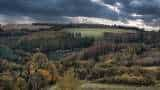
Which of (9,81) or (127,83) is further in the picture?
(127,83)

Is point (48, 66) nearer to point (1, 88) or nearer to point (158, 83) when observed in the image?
point (158, 83)

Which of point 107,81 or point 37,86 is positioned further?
point 107,81

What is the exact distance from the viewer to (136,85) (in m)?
141

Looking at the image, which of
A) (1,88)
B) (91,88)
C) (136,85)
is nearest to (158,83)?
(136,85)

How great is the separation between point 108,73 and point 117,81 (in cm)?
3028

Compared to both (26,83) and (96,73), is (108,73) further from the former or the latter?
(26,83)

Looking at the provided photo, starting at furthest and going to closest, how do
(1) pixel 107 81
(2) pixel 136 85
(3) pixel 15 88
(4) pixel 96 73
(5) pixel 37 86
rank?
1. (4) pixel 96 73
2. (1) pixel 107 81
3. (2) pixel 136 85
4. (5) pixel 37 86
5. (3) pixel 15 88

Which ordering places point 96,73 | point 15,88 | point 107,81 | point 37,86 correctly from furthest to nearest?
1. point 96,73
2. point 107,81
3. point 37,86
4. point 15,88

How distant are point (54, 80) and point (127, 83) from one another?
26.0 meters

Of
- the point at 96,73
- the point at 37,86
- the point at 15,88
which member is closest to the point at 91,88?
the point at 37,86

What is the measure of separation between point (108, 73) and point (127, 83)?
3657 centimetres

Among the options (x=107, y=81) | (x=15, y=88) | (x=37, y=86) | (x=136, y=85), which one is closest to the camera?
(x=15, y=88)

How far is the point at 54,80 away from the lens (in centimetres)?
15412

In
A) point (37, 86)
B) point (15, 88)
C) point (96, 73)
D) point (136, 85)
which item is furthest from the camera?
point (96, 73)
